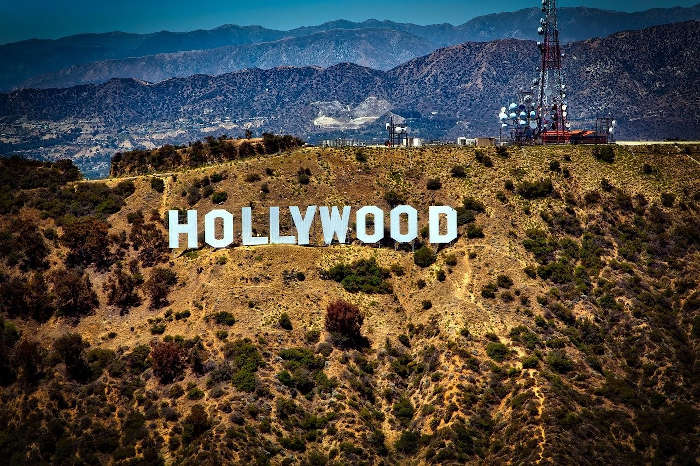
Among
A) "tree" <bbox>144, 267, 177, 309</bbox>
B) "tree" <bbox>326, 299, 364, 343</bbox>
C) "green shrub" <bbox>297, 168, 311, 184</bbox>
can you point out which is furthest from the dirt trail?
"green shrub" <bbox>297, 168, 311, 184</bbox>

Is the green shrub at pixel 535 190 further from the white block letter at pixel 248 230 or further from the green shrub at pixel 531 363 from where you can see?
the white block letter at pixel 248 230

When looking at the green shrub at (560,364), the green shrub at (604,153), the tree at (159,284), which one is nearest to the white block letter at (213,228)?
the tree at (159,284)

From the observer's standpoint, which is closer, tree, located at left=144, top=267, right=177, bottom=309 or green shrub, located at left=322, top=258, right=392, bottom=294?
tree, located at left=144, top=267, right=177, bottom=309

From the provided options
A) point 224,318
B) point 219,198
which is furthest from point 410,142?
point 224,318

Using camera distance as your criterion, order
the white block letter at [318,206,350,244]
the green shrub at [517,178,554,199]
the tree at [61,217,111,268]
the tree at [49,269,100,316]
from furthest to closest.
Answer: the green shrub at [517,178,554,199], the white block letter at [318,206,350,244], the tree at [61,217,111,268], the tree at [49,269,100,316]

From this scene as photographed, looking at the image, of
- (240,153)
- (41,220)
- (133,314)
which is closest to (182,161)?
(240,153)

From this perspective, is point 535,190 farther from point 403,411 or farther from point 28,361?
point 28,361

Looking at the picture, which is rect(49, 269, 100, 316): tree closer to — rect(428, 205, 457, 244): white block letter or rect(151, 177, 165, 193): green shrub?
rect(151, 177, 165, 193): green shrub
